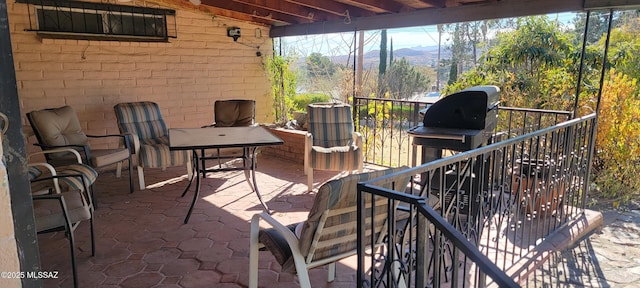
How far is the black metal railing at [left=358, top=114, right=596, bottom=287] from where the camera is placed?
1331mm

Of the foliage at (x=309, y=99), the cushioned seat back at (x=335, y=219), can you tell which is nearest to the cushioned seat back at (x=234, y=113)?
the cushioned seat back at (x=335, y=219)

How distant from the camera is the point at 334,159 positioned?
14.2 ft

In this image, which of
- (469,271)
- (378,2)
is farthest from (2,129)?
(378,2)

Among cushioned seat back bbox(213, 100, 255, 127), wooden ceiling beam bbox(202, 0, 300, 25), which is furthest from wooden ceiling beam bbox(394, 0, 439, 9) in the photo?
cushioned seat back bbox(213, 100, 255, 127)

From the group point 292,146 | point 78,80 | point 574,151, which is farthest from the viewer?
point 292,146

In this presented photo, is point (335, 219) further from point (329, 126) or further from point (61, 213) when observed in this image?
point (329, 126)

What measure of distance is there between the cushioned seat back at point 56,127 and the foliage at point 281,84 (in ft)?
10.0

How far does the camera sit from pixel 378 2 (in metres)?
4.64

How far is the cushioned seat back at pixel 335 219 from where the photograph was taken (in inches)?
73.7

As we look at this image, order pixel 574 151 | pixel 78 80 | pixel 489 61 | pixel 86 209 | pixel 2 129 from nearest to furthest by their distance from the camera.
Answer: pixel 2 129
pixel 86 209
pixel 574 151
pixel 78 80
pixel 489 61

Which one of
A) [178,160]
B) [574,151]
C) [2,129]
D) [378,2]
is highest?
[378,2]

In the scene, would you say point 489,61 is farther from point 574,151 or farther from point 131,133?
point 131,133

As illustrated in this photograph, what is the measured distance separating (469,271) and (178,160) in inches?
127

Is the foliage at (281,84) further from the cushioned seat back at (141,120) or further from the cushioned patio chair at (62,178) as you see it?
the cushioned patio chair at (62,178)
